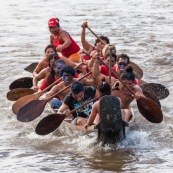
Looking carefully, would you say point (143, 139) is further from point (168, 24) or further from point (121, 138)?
point (168, 24)

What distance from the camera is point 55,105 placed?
36.8ft

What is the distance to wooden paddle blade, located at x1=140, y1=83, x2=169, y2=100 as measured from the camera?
38.7ft

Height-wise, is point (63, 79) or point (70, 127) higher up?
point (63, 79)

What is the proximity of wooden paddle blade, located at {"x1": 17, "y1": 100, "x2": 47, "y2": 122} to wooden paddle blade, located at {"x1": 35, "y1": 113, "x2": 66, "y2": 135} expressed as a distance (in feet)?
1.48

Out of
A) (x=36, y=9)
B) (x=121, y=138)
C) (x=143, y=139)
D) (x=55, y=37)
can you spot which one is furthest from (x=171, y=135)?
(x=36, y=9)

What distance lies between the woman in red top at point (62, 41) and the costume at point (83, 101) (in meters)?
2.74

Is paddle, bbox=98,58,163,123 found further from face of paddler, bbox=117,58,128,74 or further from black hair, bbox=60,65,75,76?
face of paddler, bbox=117,58,128,74

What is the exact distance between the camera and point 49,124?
1027cm

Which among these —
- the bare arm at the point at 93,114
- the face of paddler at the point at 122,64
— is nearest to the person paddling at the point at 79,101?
the bare arm at the point at 93,114

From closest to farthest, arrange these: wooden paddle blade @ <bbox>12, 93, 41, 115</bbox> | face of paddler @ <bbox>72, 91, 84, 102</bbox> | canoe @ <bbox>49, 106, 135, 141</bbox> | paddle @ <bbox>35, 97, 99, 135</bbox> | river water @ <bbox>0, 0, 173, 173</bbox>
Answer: river water @ <bbox>0, 0, 173, 173</bbox> → canoe @ <bbox>49, 106, 135, 141</bbox> → face of paddler @ <bbox>72, 91, 84, 102</bbox> → paddle @ <bbox>35, 97, 99, 135</bbox> → wooden paddle blade @ <bbox>12, 93, 41, 115</bbox>

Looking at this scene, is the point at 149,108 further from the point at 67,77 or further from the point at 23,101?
the point at 23,101

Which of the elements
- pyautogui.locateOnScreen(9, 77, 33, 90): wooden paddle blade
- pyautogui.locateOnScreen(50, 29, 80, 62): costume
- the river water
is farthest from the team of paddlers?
pyautogui.locateOnScreen(50, 29, 80, 62): costume

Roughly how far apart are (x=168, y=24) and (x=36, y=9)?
7.20 meters

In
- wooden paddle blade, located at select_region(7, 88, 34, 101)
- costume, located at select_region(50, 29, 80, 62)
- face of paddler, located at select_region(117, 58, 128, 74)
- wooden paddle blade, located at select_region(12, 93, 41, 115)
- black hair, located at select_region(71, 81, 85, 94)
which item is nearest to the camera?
black hair, located at select_region(71, 81, 85, 94)
